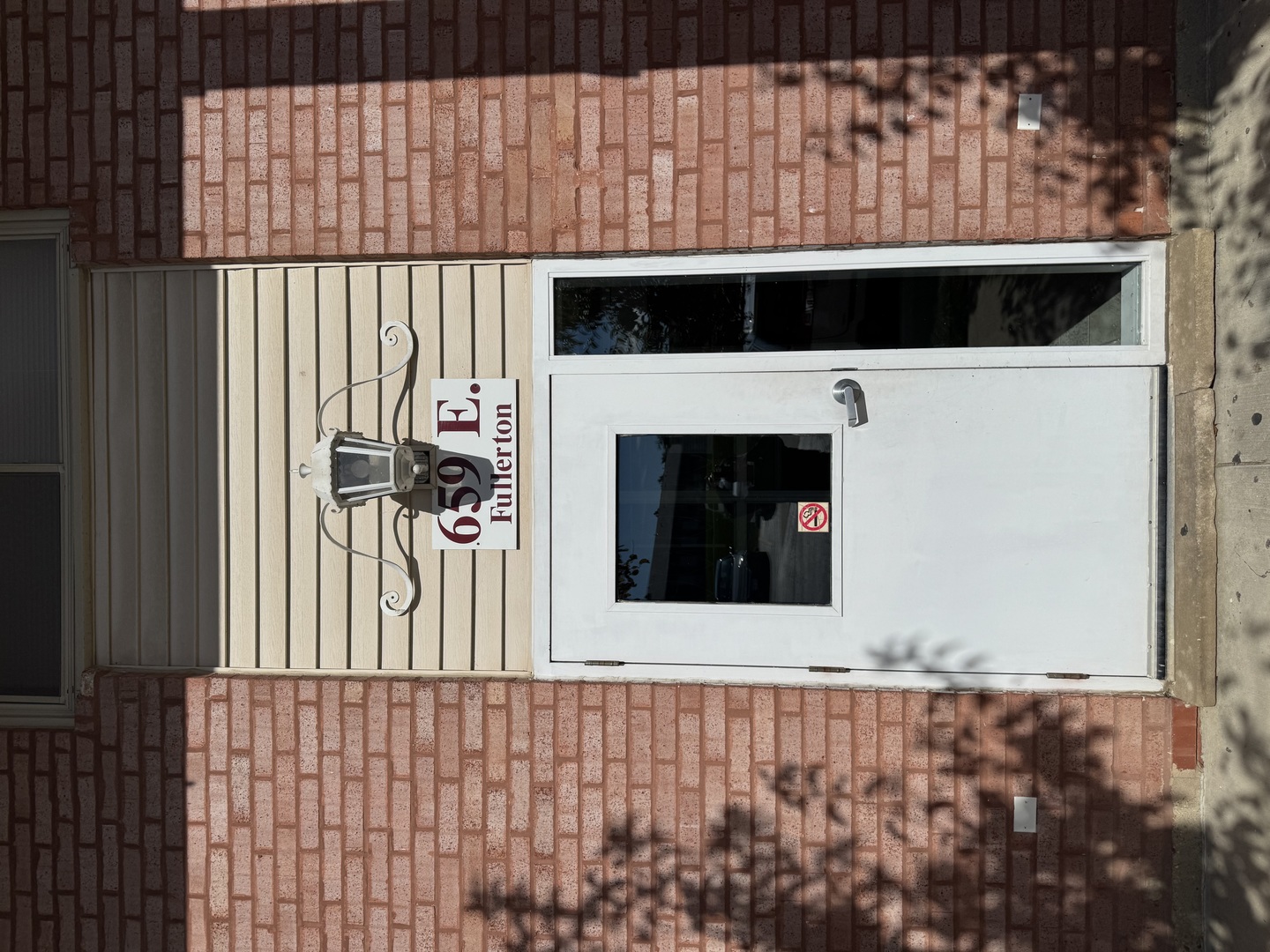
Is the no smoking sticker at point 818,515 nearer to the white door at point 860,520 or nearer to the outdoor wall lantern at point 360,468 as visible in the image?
the white door at point 860,520

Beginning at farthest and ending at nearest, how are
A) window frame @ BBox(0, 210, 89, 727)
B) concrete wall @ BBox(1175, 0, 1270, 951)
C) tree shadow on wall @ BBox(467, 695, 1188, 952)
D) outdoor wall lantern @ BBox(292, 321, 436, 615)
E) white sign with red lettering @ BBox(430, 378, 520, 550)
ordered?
window frame @ BBox(0, 210, 89, 727), white sign with red lettering @ BBox(430, 378, 520, 550), tree shadow on wall @ BBox(467, 695, 1188, 952), outdoor wall lantern @ BBox(292, 321, 436, 615), concrete wall @ BBox(1175, 0, 1270, 951)

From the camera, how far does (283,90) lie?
4.33 m

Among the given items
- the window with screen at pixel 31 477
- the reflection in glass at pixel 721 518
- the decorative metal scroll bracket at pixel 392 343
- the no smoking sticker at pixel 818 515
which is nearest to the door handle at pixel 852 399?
the reflection in glass at pixel 721 518

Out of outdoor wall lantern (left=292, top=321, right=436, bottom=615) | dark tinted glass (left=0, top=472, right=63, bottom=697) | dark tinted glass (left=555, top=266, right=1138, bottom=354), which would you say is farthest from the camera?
dark tinted glass (left=0, top=472, right=63, bottom=697)

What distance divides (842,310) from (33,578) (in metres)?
4.92

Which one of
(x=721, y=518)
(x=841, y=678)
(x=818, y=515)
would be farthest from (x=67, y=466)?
(x=841, y=678)

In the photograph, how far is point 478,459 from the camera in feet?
14.1

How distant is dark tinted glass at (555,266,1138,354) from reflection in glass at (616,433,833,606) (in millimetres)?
555

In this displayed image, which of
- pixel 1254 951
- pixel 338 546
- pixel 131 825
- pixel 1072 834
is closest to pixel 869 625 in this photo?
pixel 1072 834

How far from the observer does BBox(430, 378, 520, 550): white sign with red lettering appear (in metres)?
4.29

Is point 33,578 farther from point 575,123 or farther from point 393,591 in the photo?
point 575,123

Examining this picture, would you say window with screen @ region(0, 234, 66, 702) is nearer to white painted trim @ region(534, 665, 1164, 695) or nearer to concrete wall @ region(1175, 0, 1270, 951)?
white painted trim @ region(534, 665, 1164, 695)

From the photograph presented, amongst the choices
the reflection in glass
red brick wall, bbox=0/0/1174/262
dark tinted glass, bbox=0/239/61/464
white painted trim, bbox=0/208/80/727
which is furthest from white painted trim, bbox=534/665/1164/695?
dark tinted glass, bbox=0/239/61/464

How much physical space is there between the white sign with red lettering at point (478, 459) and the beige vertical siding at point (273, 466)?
8cm
